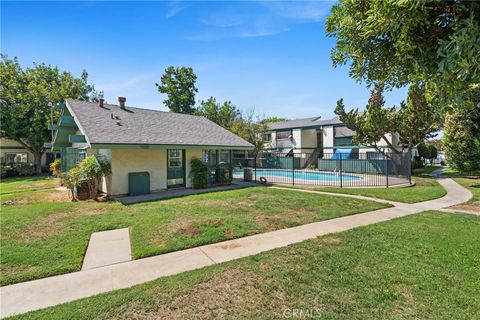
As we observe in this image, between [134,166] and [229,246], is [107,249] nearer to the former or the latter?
[229,246]

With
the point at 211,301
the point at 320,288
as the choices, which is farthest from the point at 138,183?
the point at 320,288

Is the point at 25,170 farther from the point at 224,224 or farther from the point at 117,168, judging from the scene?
the point at 224,224

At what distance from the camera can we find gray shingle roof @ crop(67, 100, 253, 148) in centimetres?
1205

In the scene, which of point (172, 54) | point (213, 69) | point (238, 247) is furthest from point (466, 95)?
point (213, 69)

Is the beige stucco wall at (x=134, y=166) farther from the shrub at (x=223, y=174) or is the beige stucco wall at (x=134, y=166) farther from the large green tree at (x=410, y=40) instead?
the large green tree at (x=410, y=40)

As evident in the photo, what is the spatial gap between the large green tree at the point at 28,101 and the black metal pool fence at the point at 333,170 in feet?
65.0

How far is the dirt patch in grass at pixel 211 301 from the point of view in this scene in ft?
10.9

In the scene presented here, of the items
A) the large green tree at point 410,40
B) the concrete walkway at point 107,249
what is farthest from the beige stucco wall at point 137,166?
the large green tree at point 410,40

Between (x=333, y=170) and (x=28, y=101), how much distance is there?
106 feet

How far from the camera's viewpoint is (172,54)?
1320 cm

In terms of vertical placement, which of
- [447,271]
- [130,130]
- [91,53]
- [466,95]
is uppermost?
[91,53]

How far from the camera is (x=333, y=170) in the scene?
27.1 metres

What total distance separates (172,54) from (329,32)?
10565 mm

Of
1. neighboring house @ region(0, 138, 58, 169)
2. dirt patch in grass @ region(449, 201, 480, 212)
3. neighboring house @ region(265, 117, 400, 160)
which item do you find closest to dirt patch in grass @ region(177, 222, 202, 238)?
dirt patch in grass @ region(449, 201, 480, 212)
